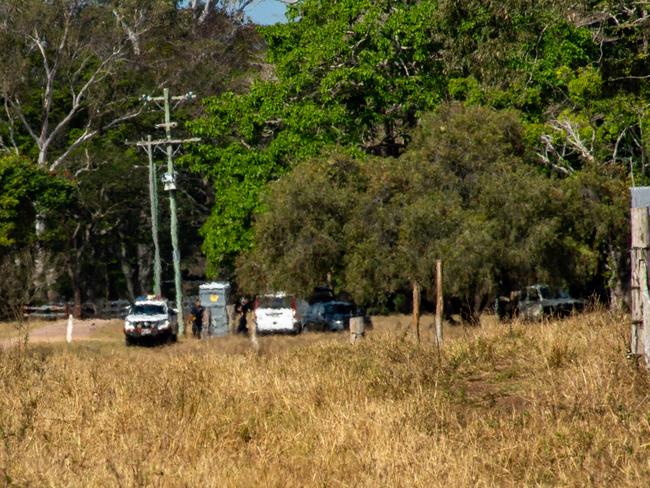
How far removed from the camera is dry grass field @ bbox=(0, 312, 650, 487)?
10.5 m

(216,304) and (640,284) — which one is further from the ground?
(640,284)

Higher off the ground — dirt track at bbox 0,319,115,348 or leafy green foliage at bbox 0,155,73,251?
leafy green foliage at bbox 0,155,73,251

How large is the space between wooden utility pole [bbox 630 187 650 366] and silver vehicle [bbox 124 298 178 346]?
94.1 feet

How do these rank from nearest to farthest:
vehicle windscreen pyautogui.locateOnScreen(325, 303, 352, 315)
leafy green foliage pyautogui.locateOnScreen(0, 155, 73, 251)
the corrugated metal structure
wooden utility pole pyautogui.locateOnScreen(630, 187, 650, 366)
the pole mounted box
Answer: wooden utility pole pyautogui.locateOnScreen(630, 187, 650, 366)
the pole mounted box
the corrugated metal structure
vehicle windscreen pyautogui.locateOnScreen(325, 303, 352, 315)
leafy green foliage pyautogui.locateOnScreen(0, 155, 73, 251)

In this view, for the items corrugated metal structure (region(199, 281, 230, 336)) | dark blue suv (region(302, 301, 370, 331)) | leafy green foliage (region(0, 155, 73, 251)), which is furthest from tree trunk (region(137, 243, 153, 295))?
corrugated metal structure (region(199, 281, 230, 336))

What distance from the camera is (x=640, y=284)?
13367mm

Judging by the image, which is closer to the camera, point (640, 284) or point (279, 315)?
point (640, 284)

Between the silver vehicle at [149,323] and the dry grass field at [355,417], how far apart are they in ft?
73.2

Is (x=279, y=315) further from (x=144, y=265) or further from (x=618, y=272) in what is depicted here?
(x=144, y=265)

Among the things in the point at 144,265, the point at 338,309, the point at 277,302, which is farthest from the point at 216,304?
the point at 144,265

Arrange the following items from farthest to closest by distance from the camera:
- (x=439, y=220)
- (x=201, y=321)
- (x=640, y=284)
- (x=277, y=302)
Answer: (x=277, y=302) < (x=201, y=321) < (x=439, y=220) < (x=640, y=284)

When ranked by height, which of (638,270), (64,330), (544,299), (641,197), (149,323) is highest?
(641,197)

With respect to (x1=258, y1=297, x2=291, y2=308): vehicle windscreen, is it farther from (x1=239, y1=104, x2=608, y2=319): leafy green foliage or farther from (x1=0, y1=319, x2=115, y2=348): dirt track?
(x1=0, y1=319, x2=115, y2=348): dirt track

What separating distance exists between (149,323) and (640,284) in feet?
96.9
